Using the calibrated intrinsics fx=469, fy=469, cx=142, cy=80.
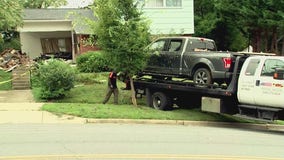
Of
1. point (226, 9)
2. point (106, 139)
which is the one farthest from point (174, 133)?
point (226, 9)

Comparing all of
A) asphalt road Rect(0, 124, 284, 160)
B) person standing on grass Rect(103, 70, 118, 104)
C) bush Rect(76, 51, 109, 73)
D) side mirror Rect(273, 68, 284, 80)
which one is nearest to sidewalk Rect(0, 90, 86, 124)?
asphalt road Rect(0, 124, 284, 160)

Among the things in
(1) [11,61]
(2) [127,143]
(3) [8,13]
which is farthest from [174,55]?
(1) [11,61]

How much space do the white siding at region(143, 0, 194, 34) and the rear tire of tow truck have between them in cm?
1442

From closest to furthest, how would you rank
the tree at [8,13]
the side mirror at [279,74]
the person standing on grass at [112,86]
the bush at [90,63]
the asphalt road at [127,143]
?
1. the asphalt road at [127,143]
2. the side mirror at [279,74]
3. the person standing on grass at [112,86]
4. the tree at [8,13]
5. the bush at [90,63]

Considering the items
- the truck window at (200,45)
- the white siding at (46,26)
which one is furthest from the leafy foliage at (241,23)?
the truck window at (200,45)

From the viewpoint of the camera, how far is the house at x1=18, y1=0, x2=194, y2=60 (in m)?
32.2

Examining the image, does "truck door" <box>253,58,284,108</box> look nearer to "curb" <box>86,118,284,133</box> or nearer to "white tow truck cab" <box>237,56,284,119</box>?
"white tow truck cab" <box>237,56,284,119</box>

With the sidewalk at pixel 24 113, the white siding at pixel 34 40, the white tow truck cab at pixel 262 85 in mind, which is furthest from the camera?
the white siding at pixel 34 40

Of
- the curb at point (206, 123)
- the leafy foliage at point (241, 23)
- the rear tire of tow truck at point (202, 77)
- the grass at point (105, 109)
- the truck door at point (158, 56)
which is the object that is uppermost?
the leafy foliage at point (241, 23)

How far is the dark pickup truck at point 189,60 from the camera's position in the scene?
1672cm

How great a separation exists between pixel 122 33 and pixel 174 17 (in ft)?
47.5

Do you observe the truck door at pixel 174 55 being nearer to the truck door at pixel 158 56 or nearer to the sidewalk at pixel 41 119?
the truck door at pixel 158 56

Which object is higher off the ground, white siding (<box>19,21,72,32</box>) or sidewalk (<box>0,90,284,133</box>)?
white siding (<box>19,21,72,32</box>)

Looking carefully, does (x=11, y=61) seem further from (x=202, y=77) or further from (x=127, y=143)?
(x=127, y=143)
